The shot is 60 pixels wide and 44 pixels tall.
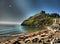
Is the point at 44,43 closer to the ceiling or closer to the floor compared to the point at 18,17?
closer to the floor

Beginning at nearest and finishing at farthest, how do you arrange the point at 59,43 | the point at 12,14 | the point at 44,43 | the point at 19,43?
the point at 59,43
the point at 44,43
the point at 19,43
the point at 12,14

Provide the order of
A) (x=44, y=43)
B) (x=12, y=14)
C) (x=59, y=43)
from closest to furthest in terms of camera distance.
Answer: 1. (x=59, y=43)
2. (x=44, y=43)
3. (x=12, y=14)

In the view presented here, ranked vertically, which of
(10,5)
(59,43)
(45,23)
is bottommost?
(59,43)

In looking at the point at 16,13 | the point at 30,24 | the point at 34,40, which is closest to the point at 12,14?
the point at 16,13

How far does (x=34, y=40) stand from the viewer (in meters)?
11.6

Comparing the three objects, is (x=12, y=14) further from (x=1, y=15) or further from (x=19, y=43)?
(x=19, y=43)

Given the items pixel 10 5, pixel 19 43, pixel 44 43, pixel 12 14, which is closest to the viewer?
pixel 44 43

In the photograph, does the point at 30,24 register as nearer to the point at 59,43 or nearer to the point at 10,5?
the point at 10,5

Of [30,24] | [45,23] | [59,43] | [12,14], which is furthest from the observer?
[30,24]

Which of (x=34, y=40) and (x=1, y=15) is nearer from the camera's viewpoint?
(x=34, y=40)

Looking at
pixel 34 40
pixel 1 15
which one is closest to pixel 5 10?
pixel 1 15

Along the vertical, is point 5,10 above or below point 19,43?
above

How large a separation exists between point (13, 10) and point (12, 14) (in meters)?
1.89

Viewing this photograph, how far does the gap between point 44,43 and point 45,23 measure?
96.9ft
